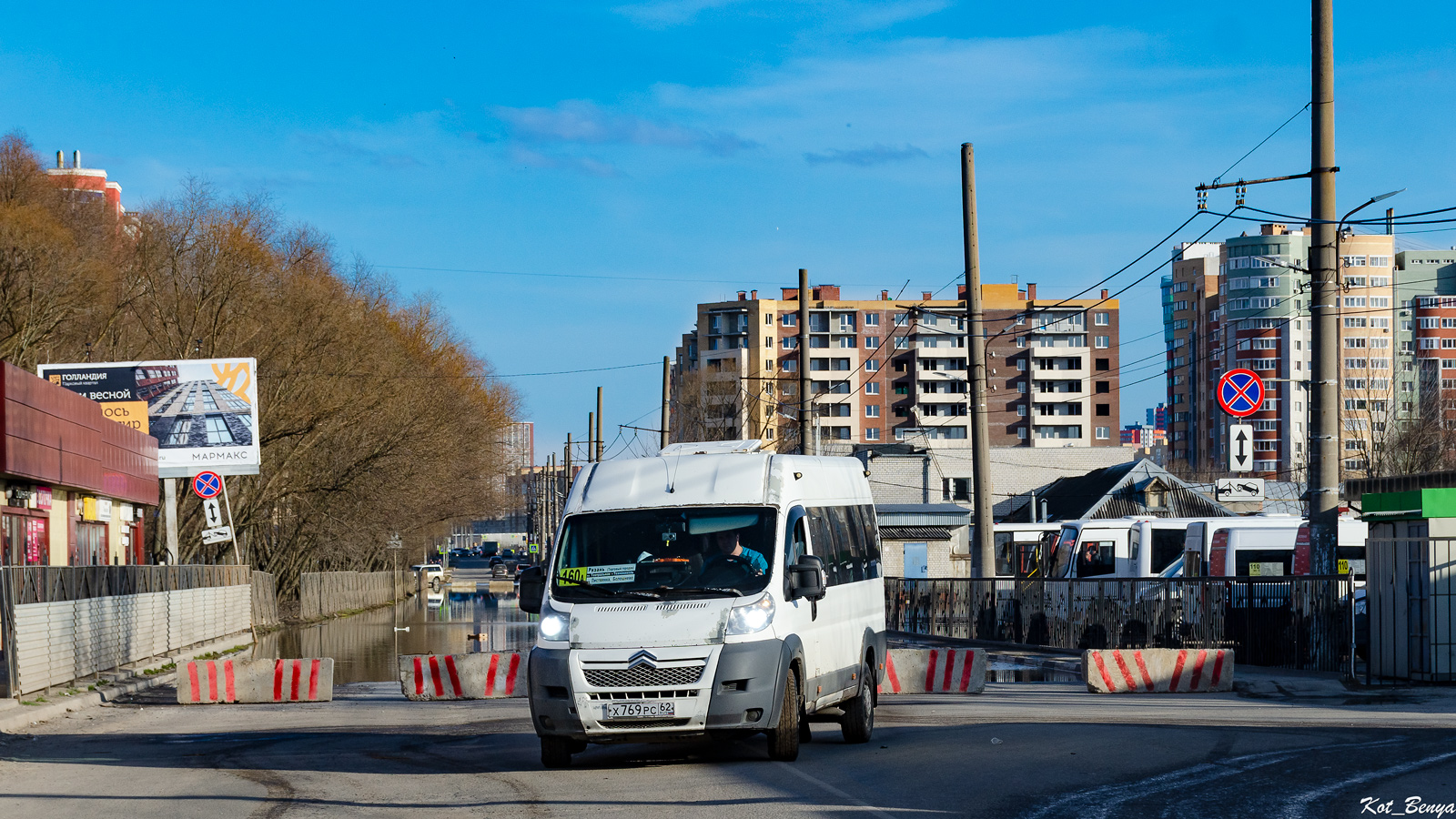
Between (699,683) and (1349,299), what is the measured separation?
152561 millimetres

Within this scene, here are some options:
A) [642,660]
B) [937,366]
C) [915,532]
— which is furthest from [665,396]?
[937,366]

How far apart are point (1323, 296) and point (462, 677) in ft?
41.2

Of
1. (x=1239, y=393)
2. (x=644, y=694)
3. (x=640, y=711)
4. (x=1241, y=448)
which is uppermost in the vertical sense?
(x=1239, y=393)

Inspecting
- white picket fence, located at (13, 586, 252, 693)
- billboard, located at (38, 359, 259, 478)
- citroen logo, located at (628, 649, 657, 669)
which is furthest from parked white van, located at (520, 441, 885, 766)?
billboard, located at (38, 359, 259, 478)

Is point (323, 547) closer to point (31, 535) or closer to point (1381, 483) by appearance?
point (31, 535)

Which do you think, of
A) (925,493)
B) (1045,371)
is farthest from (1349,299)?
(925,493)

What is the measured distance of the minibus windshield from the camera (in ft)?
39.1

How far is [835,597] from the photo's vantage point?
13.3 metres

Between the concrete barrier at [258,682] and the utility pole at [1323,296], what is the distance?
13.3 metres

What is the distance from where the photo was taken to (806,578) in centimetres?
1196

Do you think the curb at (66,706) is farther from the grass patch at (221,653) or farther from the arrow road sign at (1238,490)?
the arrow road sign at (1238,490)

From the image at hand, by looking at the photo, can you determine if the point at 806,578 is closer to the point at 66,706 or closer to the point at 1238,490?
the point at 66,706

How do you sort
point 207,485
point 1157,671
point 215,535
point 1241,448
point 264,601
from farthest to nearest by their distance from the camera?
point 264,601 → point 207,485 → point 215,535 → point 1241,448 → point 1157,671

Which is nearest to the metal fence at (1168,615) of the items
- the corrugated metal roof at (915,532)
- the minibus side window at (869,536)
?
the minibus side window at (869,536)
